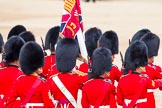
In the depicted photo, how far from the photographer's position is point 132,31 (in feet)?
61.8

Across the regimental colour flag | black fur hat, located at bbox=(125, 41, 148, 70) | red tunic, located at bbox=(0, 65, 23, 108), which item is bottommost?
red tunic, located at bbox=(0, 65, 23, 108)

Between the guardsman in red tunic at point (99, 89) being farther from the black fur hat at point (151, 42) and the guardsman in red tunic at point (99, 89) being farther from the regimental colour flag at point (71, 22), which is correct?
the black fur hat at point (151, 42)

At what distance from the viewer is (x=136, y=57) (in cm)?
577

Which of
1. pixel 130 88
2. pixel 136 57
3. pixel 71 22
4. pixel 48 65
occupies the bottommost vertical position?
pixel 48 65

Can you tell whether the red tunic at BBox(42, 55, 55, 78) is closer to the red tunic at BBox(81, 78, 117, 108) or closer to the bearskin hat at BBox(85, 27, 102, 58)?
the bearskin hat at BBox(85, 27, 102, 58)

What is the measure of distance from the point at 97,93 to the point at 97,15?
19360 mm

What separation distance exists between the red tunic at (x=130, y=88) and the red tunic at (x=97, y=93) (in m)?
0.17

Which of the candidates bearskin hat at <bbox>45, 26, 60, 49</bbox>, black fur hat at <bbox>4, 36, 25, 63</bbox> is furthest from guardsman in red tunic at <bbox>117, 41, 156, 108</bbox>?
bearskin hat at <bbox>45, 26, 60, 49</bbox>

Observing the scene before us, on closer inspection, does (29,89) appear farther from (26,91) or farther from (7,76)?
(7,76)

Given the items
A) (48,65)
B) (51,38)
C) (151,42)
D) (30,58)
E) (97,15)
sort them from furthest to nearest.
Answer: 1. (97,15)
2. (51,38)
3. (48,65)
4. (151,42)
5. (30,58)

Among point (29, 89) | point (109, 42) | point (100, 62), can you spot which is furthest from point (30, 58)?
point (109, 42)

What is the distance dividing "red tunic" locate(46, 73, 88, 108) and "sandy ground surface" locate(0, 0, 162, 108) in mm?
8485

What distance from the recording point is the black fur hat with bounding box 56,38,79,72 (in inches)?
224

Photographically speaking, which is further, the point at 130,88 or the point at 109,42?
the point at 109,42
